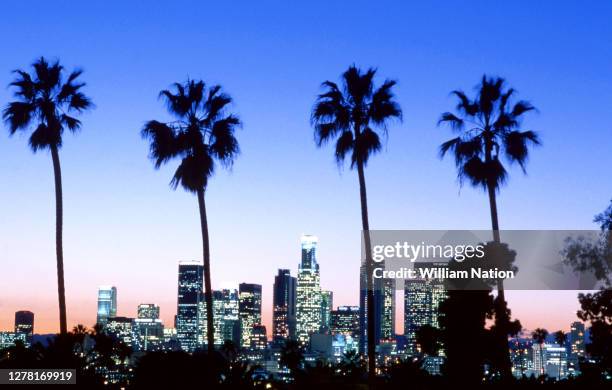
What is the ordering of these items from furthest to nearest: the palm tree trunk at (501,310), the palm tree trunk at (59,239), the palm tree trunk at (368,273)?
the palm tree trunk at (501,310), the palm tree trunk at (59,239), the palm tree trunk at (368,273)

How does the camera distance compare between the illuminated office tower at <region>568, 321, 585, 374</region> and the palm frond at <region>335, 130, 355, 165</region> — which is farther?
the illuminated office tower at <region>568, 321, 585, 374</region>

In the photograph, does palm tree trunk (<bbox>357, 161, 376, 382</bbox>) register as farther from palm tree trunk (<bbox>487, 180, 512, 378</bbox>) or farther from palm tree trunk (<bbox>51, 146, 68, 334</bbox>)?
palm tree trunk (<bbox>51, 146, 68, 334</bbox>)

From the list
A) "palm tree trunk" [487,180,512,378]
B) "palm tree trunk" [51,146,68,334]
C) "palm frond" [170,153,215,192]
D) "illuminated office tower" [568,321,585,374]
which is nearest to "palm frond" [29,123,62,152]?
"palm tree trunk" [51,146,68,334]

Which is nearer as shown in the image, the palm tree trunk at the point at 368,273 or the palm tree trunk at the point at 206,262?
the palm tree trunk at the point at 368,273

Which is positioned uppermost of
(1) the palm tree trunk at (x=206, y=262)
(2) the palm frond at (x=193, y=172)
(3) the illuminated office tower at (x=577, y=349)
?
(2) the palm frond at (x=193, y=172)

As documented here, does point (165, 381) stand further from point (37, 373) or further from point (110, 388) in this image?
point (37, 373)

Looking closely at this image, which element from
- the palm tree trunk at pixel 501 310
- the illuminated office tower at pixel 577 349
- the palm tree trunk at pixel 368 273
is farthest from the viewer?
the illuminated office tower at pixel 577 349

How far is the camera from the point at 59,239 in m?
30.7

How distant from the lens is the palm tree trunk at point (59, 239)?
29709mm

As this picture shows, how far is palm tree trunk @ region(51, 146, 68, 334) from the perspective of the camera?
97.5ft

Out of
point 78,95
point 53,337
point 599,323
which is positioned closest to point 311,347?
point 599,323

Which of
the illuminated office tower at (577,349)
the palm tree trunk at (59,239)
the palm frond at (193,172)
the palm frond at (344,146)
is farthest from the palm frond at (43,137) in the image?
the illuminated office tower at (577,349)

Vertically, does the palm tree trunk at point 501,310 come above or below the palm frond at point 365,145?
below

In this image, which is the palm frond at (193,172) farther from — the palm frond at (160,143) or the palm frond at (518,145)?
the palm frond at (518,145)
